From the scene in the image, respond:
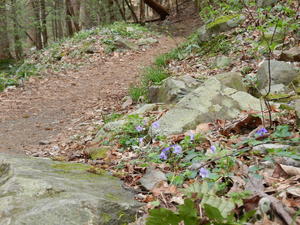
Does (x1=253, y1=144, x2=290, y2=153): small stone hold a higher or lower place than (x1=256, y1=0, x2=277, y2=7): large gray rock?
lower

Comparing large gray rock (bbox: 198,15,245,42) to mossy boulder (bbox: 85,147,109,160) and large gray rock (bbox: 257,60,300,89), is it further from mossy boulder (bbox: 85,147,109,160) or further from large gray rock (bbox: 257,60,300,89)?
mossy boulder (bbox: 85,147,109,160)

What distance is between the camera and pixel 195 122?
368 centimetres

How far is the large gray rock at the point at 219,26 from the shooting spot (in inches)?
346

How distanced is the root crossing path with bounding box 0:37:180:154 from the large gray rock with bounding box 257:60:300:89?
317 centimetres

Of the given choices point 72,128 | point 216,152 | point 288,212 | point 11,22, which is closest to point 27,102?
point 72,128

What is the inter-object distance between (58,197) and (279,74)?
12.6 ft

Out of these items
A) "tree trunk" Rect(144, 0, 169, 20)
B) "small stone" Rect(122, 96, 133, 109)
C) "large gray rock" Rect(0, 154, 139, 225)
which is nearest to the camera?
"large gray rock" Rect(0, 154, 139, 225)

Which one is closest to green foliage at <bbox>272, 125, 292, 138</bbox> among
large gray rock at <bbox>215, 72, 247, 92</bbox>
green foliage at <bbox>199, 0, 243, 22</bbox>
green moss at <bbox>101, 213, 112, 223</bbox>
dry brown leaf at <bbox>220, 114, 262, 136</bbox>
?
dry brown leaf at <bbox>220, 114, 262, 136</bbox>

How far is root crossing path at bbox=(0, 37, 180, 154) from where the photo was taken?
6086mm

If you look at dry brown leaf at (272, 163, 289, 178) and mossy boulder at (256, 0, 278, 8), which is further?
mossy boulder at (256, 0, 278, 8)

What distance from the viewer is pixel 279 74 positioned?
4.86m

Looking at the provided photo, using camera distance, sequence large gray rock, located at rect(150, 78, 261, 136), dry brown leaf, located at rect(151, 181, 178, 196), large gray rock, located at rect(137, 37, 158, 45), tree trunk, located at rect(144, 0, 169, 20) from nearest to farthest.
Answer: dry brown leaf, located at rect(151, 181, 178, 196) → large gray rock, located at rect(150, 78, 261, 136) → large gray rock, located at rect(137, 37, 158, 45) → tree trunk, located at rect(144, 0, 169, 20)

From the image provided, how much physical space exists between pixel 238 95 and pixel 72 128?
3262mm

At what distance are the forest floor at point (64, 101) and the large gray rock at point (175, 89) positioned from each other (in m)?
1.39
